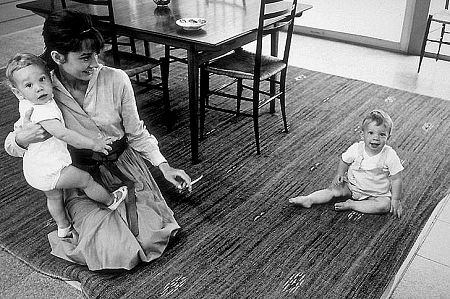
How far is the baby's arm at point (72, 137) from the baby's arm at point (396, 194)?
1.38 meters

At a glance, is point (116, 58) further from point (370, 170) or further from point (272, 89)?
point (370, 170)

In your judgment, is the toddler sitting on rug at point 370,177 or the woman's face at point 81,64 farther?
the toddler sitting on rug at point 370,177

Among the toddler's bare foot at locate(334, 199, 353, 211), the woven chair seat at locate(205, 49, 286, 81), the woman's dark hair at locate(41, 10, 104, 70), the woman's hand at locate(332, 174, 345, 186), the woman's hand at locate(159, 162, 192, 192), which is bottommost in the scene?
the toddler's bare foot at locate(334, 199, 353, 211)

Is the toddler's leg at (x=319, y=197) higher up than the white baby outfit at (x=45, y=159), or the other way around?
the white baby outfit at (x=45, y=159)

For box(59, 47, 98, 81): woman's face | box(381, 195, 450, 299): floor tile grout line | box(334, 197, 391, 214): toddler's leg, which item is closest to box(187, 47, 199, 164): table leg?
box(59, 47, 98, 81): woman's face

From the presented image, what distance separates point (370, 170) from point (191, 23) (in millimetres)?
1323

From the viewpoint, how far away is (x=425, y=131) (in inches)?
136

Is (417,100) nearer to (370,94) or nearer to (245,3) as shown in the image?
(370,94)

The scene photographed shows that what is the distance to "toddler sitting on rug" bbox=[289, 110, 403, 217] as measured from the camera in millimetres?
2451

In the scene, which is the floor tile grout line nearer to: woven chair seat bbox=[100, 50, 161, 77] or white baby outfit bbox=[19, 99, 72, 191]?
white baby outfit bbox=[19, 99, 72, 191]

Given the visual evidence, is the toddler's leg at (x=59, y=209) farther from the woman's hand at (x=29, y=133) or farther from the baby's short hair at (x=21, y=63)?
the baby's short hair at (x=21, y=63)

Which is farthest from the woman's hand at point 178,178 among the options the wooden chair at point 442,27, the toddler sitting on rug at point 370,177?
the wooden chair at point 442,27

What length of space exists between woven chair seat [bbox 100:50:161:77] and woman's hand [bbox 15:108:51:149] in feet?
4.17

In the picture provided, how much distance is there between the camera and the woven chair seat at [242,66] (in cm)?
312
